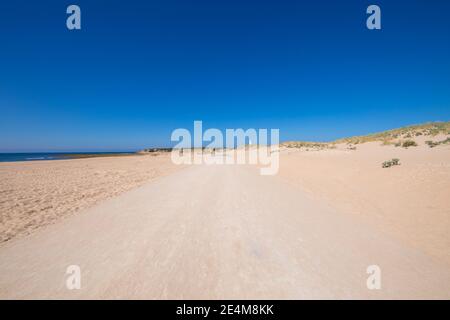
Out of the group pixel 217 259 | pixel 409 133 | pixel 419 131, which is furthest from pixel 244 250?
pixel 419 131

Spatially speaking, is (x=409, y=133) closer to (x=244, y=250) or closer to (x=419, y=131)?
(x=419, y=131)

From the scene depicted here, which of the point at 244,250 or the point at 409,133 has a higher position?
the point at 409,133

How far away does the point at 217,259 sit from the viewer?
3.33 metres

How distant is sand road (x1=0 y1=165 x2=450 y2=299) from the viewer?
8.57 ft

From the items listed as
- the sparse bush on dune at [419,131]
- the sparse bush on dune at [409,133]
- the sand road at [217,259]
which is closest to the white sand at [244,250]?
the sand road at [217,259]

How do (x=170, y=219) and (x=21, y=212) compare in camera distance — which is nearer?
(x=170, y=219)

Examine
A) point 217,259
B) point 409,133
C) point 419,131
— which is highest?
point 419,131

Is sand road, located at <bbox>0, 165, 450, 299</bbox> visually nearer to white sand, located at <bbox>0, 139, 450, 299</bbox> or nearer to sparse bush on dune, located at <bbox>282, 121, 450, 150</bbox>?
A: white sand, located at <bbox>0, 139, 450, 299</bbox>

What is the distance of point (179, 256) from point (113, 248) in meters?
1.40

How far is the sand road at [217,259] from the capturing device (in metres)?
2.61

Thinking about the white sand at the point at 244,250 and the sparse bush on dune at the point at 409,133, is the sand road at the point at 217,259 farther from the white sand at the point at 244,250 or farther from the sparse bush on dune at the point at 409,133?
the sparse bush on dune at the point at 409,133

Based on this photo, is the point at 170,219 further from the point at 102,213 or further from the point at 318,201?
the point at 318,201
